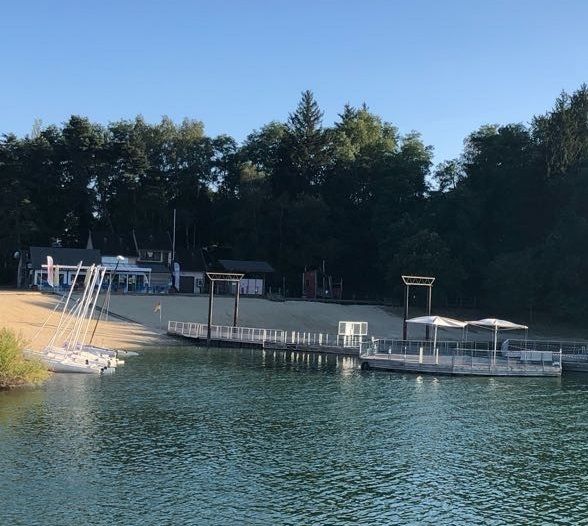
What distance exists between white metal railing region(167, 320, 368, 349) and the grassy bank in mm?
21436

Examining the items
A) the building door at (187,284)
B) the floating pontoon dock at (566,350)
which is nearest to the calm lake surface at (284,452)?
the floating pontoon dock at (566,350)

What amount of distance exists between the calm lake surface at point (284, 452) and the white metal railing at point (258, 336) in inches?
526

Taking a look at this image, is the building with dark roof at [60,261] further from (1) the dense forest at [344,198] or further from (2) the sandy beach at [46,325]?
(2) the sandy beach at [46,325]

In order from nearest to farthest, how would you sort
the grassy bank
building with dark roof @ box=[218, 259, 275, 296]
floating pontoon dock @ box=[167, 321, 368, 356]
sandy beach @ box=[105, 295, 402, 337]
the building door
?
the grassy bank, floating pontoon dock @ box=[167, 321, 368, 356], sandy beach @ box=[105, 295, 402, 337], building with dark roof @ box=[218, 259, 275, 296], the building door

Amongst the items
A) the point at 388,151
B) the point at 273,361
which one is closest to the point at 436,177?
the point at 388,151

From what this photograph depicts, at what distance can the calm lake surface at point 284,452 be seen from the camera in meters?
16.8

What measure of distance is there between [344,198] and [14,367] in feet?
213

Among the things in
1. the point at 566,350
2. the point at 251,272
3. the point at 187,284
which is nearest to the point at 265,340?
the point at 566,350

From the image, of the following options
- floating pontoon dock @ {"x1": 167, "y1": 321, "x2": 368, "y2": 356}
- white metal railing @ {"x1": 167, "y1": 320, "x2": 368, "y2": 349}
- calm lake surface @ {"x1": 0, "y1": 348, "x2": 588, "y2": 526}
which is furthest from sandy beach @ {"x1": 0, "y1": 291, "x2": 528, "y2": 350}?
calm lake surface @ {"x1": 0, "y1": 348, "x2": 588, "y2": 526}

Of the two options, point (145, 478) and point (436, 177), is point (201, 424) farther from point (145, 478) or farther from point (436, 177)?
point (436, 177)

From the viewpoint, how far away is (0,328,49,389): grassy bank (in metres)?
29.4

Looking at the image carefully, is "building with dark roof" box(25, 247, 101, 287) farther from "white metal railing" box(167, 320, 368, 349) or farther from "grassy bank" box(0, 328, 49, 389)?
"grassy bank" box(0, 328, 49, 389)

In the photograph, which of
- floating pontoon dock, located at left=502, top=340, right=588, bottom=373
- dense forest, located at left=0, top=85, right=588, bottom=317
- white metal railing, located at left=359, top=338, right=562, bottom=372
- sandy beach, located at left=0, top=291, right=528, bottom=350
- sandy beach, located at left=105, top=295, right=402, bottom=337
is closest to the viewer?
white metal railing, located at left=359, top=338, right=562, bottom=372

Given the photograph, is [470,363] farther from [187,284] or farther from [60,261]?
[60,261]
